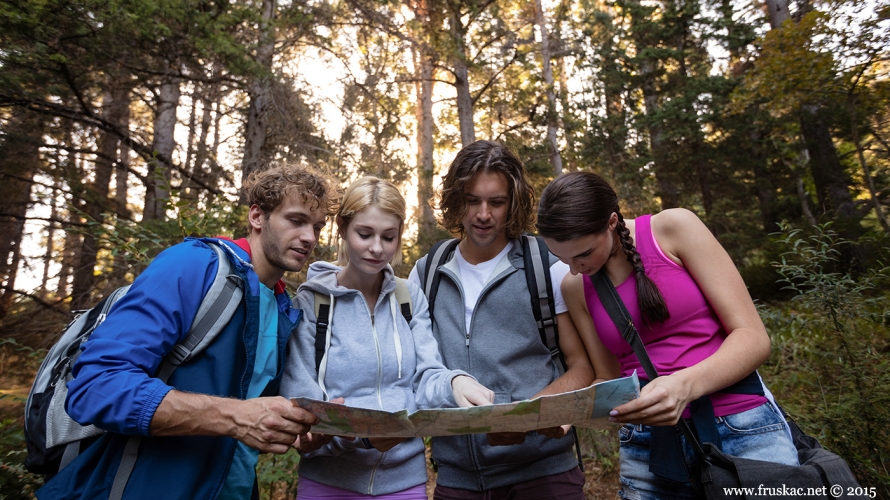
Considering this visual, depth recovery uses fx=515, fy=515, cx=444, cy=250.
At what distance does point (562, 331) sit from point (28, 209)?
795 centimetres

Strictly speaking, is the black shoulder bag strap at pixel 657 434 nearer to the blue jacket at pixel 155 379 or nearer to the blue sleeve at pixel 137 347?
the blue jacket at pixel 155 379

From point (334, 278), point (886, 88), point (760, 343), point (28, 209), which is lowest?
point (760, 343)

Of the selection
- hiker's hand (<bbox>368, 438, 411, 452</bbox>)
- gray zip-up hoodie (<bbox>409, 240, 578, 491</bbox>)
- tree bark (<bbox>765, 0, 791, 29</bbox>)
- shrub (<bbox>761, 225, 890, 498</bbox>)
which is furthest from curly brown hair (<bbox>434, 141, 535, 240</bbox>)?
tree bark (<bbox>765, 0, 791, 29</bbox>)

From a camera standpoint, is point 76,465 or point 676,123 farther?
point 676,123

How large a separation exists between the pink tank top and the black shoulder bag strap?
61 mm

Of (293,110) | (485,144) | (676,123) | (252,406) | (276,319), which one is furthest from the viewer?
(676,123)

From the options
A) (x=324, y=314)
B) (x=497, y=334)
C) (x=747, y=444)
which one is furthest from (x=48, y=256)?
(x=747, y=444)

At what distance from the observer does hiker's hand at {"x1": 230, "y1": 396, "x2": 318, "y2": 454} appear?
1.76m

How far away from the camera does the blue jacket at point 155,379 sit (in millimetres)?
1667

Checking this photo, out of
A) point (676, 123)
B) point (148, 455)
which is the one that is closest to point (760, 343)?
point (148, 455)

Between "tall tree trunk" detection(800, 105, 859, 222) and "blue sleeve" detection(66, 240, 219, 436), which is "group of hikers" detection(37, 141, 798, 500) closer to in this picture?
"blue sleeve" detection(66, 240, 219, 436)

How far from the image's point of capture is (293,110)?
928 centimetres

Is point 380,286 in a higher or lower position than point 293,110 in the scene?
lower

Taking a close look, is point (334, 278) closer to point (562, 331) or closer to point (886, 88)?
point (562, 331)
